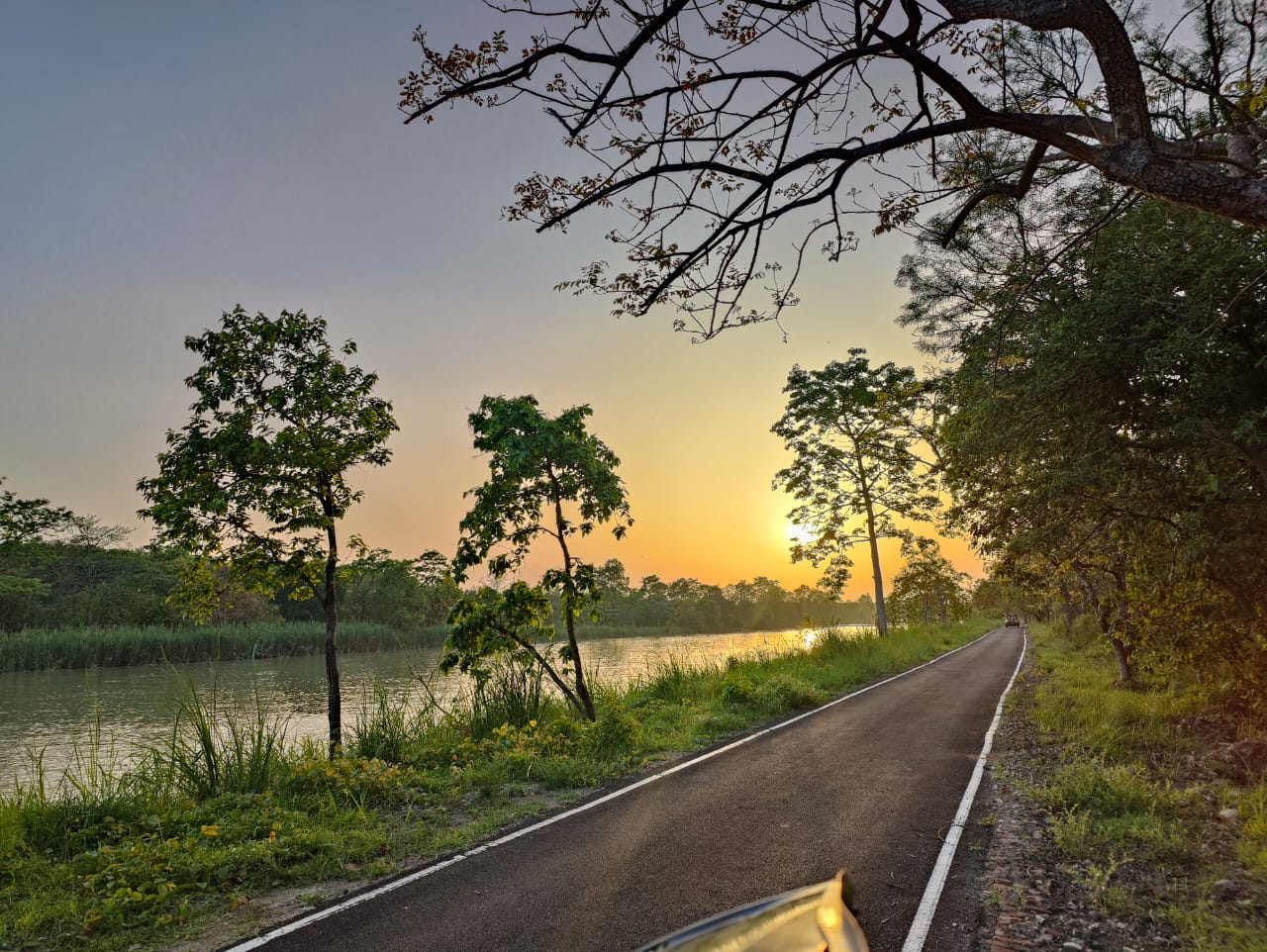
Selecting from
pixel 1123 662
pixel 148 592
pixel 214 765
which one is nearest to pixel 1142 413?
pixel 1123 662

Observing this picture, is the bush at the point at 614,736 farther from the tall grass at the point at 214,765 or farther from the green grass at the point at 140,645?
the green grass at the point at 140,645

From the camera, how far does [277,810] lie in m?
6.59

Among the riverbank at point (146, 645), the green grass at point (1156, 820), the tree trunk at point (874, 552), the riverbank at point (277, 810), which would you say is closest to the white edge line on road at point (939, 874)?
the green grass at point (1156, 820)

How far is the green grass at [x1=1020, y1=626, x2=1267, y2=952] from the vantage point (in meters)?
4.40

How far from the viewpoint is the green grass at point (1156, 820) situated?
4.40 m

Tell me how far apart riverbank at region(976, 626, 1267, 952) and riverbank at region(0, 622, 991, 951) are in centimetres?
472

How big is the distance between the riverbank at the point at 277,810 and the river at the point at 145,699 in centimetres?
96

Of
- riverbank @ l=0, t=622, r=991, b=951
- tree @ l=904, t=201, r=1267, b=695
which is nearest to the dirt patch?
tree @ l=904, t=201, r=1267, b=695

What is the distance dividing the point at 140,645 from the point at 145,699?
17.7m

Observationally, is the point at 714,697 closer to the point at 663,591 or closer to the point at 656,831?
the point at 656,831

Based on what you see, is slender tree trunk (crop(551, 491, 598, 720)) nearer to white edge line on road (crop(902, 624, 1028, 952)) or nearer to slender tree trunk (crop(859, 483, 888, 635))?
white edge line on road (crop(902, 624, 1028, 952))

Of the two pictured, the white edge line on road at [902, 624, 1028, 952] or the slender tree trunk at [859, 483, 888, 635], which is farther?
the slender tree trunk at [859, 483, 888, 635]

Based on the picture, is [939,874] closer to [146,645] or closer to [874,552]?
[874,552]

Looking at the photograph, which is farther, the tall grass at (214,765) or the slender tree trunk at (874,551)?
the slender tree trunk at (874,551)
